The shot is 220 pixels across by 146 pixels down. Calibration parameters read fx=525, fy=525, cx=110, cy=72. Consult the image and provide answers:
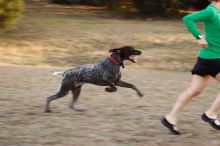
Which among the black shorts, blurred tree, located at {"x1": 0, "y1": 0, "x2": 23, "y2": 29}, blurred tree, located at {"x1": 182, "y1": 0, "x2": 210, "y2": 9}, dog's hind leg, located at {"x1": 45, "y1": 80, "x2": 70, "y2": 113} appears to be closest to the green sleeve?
the black shorts

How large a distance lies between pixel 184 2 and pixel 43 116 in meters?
15.9

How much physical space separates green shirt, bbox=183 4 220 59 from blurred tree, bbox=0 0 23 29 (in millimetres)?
11584

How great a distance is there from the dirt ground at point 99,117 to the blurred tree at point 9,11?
606 centimetres

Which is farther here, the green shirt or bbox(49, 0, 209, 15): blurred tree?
bbox(49, 0, 209, 15): blurred tree

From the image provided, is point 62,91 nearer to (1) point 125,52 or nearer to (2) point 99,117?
(2) point 99,117

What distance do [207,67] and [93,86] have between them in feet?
15.3

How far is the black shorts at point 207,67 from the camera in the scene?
629 cm

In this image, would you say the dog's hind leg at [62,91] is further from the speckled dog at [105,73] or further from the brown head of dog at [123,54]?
the brown head of dog at [123,54]

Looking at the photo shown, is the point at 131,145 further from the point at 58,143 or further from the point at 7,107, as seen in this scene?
the point at 7,107

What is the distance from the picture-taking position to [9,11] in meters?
17.2

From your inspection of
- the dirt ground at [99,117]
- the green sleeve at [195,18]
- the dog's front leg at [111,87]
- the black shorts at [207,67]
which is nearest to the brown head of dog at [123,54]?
the dog's front leg at [111,87]

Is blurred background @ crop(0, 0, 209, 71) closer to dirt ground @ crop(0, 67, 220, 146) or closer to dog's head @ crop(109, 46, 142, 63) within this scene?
dirt ground @ crop(0, 67, 220, 146)

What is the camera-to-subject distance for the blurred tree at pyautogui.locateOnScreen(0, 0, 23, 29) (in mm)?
16953

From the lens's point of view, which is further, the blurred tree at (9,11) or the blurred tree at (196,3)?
the blurred tree at (196,3)
